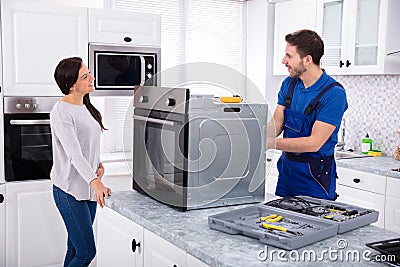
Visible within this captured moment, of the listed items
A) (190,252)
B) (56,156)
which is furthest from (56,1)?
(190,252)

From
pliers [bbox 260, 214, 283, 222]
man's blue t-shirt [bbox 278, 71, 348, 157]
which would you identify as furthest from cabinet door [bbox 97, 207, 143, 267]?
man's blue t-shirt [bbox 278, 71, 348, 157]

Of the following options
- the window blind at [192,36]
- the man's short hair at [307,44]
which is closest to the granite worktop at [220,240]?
the man's short hair at [307,44]

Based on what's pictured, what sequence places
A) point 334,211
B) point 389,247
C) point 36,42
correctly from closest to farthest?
point 389,247 → point 334,211 → point 36,42

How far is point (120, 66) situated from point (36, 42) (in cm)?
64

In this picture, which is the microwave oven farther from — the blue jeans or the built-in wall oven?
the blue jeans

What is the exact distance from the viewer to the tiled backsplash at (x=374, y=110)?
4.16 metres

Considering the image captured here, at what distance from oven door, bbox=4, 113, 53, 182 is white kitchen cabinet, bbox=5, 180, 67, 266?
7 centimetres

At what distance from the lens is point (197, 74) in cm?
559

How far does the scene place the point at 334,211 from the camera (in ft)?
6.54

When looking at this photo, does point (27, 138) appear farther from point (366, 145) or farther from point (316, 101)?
point (366, 145)

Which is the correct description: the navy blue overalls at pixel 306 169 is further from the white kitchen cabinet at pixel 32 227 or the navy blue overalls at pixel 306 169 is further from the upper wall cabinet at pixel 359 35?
the white kitchen cabinet at pixel 32 227

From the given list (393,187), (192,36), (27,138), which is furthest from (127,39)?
(393,187)

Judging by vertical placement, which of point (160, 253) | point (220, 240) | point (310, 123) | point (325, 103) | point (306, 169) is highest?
point (325, 103)

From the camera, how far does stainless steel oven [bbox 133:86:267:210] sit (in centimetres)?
210
